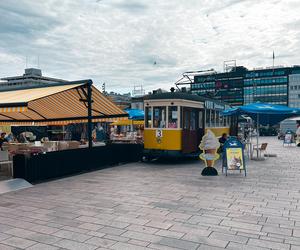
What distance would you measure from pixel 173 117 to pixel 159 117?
64 centimetres

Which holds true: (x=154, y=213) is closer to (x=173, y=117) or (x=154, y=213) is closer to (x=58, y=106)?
(x=173, y=117)

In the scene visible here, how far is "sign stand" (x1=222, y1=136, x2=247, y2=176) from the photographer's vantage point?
9969mm

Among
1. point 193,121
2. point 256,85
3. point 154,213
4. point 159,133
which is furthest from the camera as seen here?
point 256,85

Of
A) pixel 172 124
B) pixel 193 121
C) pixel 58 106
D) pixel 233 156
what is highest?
pixel 58 106

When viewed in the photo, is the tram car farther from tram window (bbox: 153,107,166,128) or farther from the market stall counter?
the market stall counter

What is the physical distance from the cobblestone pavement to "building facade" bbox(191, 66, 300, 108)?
83409mm

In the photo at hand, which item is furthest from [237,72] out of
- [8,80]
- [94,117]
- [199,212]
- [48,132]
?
[199,212]

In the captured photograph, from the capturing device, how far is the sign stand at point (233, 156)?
9.97 metres

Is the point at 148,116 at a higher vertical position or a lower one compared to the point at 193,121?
higher

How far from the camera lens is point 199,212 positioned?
19.4 feet

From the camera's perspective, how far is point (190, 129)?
13031 mm

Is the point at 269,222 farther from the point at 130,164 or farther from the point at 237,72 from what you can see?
the point at 237,72

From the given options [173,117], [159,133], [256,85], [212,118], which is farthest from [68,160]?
Answer: [256,85]

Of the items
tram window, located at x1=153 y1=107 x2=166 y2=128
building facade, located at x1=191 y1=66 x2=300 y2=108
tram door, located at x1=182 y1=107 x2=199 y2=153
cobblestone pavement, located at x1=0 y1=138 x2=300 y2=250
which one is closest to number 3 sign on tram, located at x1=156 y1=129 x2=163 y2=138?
tram window, located at x1=153 y1=107 x2=166 y2=128
